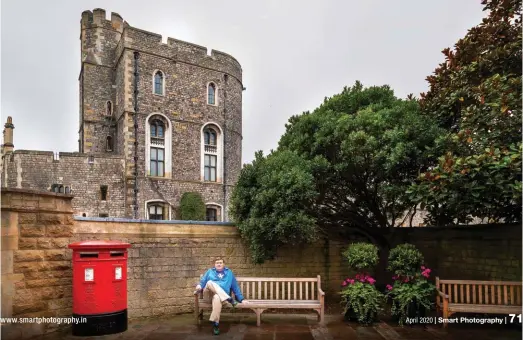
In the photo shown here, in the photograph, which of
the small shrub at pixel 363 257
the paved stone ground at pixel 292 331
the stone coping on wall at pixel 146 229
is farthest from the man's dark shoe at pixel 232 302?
the small shrub at pixel 363 257

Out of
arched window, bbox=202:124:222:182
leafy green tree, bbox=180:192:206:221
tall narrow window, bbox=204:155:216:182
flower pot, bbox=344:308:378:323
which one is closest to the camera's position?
flower pot, bbox=344:308:378:323

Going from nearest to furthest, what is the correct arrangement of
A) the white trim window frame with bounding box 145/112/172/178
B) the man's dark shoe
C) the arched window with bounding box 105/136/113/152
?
the man's dark shoe, the white trim window frame with bounding box 145/112/172/178, the arched window with bounding box 105/136/113/152

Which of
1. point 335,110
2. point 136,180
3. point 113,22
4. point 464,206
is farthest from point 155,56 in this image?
point 464,206

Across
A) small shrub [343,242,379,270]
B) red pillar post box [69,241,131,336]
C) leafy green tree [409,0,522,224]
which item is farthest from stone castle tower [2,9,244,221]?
leafy green tree [409,0,522,224]

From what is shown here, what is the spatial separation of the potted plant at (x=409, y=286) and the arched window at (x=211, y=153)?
54.5 ft

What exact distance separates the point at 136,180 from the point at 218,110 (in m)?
6.61

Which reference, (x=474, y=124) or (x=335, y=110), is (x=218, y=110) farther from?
(x=474, y=124)

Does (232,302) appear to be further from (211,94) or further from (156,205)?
(211,94)

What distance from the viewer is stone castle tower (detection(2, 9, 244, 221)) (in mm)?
19125

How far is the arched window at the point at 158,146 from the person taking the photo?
2114cm

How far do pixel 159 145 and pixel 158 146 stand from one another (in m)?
0.09

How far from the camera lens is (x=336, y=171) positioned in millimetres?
9227

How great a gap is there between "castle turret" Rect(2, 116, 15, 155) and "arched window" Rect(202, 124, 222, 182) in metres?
9.79

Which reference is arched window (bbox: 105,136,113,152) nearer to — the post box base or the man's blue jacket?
the man's blue jacket
